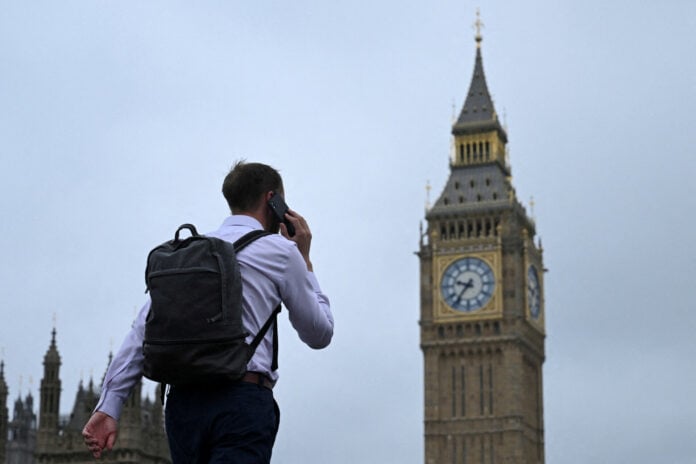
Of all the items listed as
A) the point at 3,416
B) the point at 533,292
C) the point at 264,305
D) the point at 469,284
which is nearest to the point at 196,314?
the point at 264,305

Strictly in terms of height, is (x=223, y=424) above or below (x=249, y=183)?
below

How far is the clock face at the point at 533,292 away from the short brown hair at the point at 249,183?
3013 inches

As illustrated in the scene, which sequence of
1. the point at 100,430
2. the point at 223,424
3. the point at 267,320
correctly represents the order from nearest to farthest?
the point at 223,424
the point at 267,320
the point at 100,430

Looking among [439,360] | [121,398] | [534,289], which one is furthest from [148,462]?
[121,398]

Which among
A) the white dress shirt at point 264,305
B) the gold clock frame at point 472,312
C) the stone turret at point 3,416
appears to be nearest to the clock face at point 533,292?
the gold clock frame at point 472,312

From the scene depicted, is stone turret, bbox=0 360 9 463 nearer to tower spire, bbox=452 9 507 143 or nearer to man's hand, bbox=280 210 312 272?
tower spire, bbox=452 9 507 143

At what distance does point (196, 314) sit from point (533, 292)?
7906 centimetres

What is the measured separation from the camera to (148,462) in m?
54.2

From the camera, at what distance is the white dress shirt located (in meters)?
5.66

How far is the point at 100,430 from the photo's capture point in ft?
19.2

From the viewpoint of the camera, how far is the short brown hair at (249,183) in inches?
235

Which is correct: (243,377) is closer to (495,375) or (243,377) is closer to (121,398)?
(121,398)

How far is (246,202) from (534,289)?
78560 mm

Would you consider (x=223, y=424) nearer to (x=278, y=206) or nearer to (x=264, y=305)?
(x=264, y=305)
